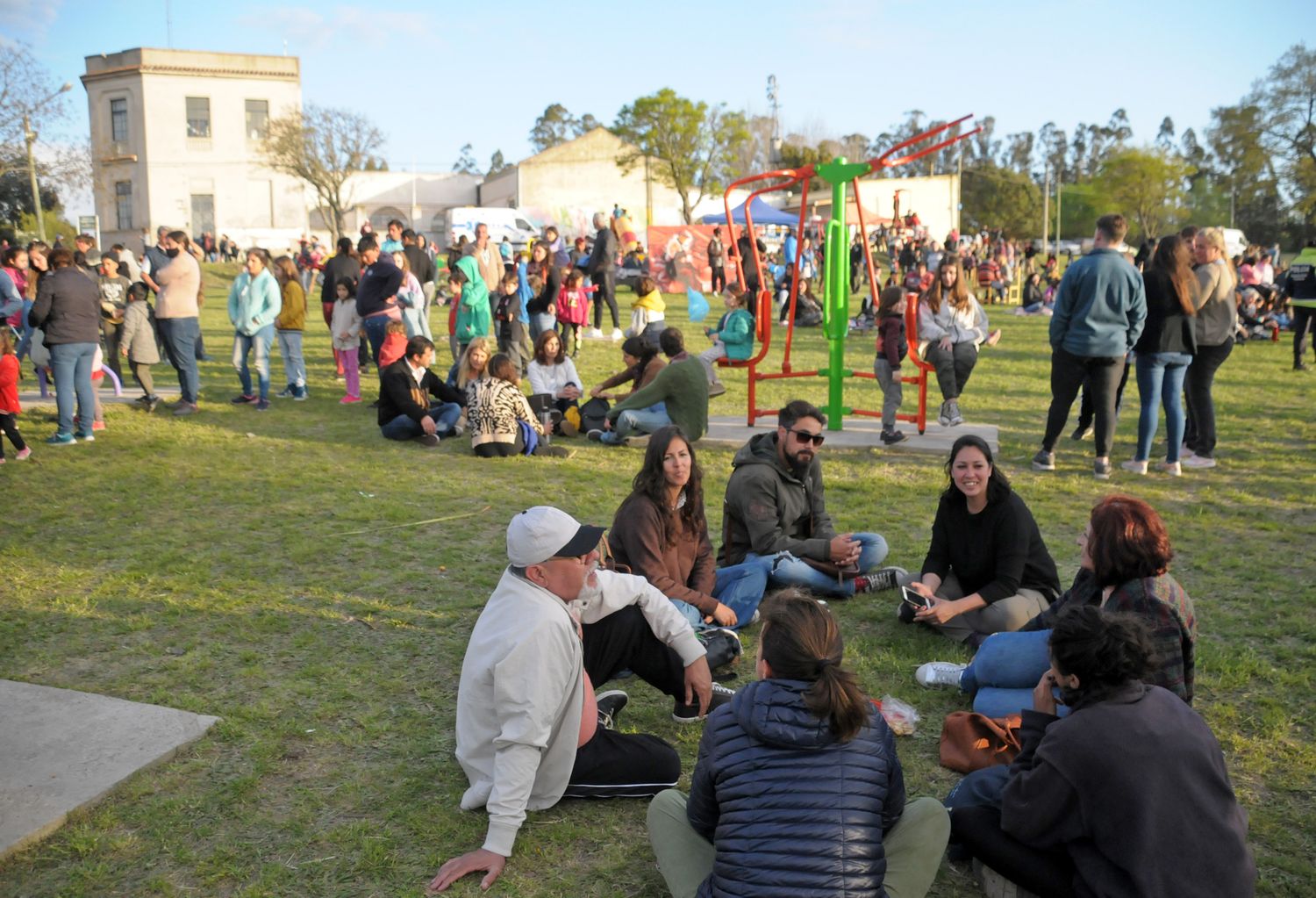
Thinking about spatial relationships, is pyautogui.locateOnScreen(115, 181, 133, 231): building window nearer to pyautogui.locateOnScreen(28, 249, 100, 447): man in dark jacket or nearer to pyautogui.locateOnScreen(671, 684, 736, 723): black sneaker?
pyautogui.locateOnScreen(28, 249, 100, 447): man in dark jacket

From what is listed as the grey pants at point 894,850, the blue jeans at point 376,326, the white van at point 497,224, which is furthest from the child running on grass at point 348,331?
the white van at point 497,224

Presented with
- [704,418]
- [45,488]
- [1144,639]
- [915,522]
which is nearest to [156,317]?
[45,488]

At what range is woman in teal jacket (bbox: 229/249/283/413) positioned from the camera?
11406 millimetres

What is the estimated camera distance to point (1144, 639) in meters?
2.94

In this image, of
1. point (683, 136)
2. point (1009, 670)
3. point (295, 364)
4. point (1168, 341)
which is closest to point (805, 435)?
point (1009, 670)

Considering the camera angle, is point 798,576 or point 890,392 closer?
point 798,576

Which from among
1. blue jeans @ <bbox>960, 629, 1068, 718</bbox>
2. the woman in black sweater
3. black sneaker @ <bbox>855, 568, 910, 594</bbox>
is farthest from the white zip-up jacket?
black sneaker @ <bbox>855, 568, 910, 594</bbox>

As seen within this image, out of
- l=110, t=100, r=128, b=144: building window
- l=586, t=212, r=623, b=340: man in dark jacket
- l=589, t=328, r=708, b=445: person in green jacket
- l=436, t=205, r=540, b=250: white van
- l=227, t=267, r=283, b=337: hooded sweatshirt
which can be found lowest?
l=589, t=328, r=708, b=445: person in green jacket

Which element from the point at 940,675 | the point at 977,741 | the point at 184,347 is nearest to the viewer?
the point at 977,741

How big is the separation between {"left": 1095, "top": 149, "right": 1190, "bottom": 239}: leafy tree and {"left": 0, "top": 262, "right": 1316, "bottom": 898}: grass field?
47461mm

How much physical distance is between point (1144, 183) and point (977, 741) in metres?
56.6

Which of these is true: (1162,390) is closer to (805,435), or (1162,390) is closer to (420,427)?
Answer: (805,435)

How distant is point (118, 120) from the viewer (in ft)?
193

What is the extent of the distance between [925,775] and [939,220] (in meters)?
53.0
